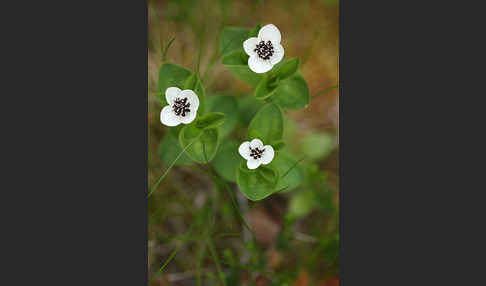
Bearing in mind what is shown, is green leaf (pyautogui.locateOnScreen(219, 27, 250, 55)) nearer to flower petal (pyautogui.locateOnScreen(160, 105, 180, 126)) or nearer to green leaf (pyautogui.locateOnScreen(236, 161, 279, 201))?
flower petal (pyautogui.locateOnScreen(160, 105, 180, 126))

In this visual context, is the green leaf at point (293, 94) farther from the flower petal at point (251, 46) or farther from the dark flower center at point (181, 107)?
the dark flower center at point (181, 107)

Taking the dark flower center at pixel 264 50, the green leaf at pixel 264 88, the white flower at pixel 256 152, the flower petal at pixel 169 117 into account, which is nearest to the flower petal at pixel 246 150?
the white flower at pixel 256 152

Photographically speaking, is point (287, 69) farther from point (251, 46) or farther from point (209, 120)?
point (209, 120)

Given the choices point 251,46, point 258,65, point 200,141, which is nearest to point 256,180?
point 200,141

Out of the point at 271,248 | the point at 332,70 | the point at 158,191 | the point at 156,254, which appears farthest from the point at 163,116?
the point at 332,70

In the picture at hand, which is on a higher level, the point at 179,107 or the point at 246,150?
the point at 179,107

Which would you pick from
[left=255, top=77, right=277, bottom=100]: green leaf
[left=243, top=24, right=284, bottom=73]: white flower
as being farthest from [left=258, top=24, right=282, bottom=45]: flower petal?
[left=255, top=77, right=277, bottom=100]: green leaf
